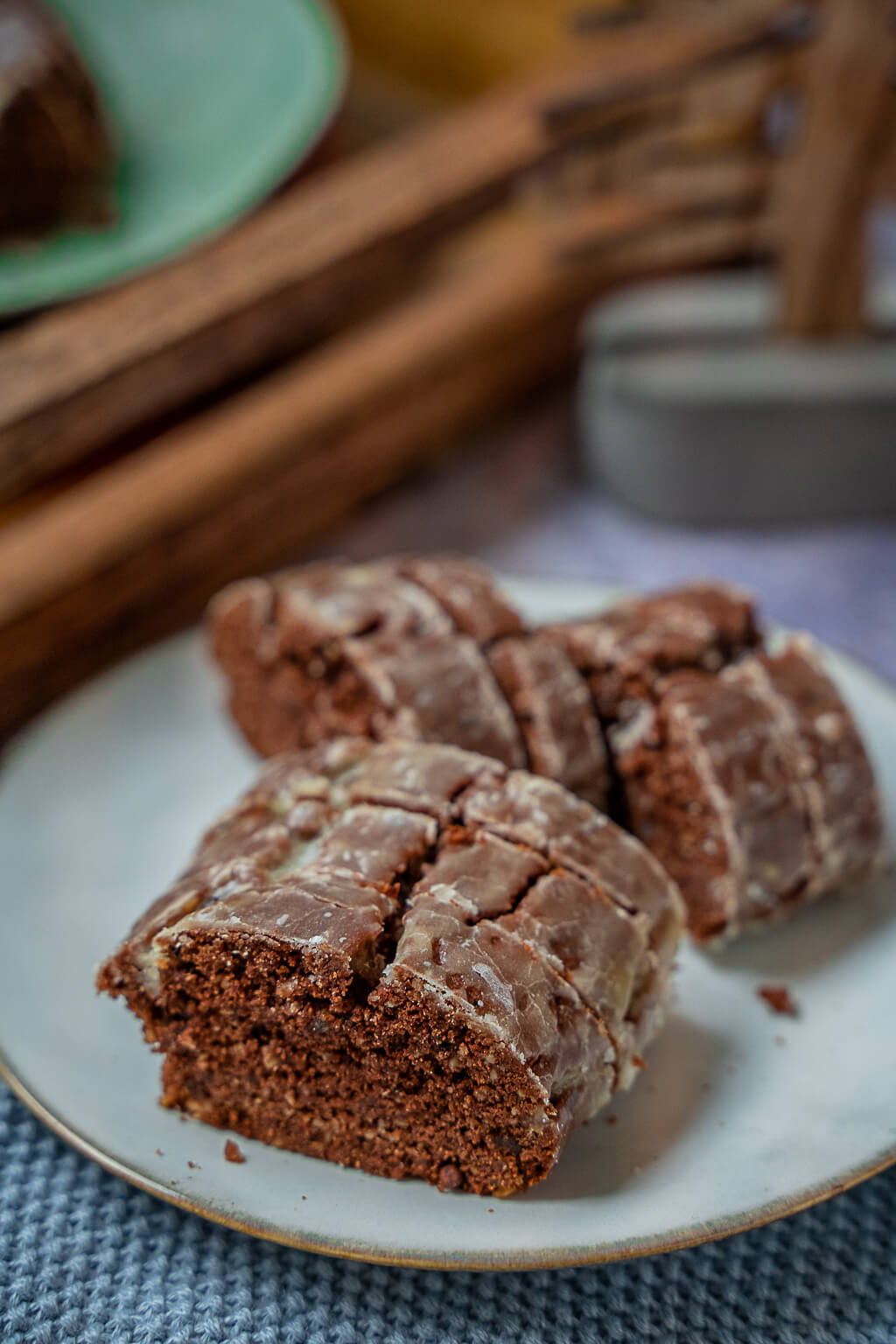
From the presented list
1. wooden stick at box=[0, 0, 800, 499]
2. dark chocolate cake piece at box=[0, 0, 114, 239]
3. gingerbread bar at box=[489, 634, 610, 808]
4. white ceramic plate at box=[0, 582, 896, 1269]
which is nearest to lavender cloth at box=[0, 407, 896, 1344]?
white ceramic plate at box=[0, 582, 896, 1269]

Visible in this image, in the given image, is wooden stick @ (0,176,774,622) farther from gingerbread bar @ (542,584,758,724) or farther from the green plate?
gingerbread bar @ (542,584,758,724)

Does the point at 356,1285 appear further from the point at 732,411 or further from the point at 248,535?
the point at 732,411

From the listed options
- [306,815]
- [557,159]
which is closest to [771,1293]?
[306,815]

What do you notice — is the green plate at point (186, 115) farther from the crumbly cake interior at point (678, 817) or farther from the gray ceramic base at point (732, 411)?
the crumbly cake interior at point (678, 817)

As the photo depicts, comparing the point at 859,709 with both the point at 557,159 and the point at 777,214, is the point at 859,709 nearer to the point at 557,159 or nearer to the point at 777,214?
the point at 777,214

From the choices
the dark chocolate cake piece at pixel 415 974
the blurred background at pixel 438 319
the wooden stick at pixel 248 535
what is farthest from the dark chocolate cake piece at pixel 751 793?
the wooden stick at pixel 248 535

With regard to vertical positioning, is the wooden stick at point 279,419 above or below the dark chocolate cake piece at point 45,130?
below

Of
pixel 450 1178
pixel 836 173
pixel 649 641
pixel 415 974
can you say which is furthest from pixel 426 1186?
pixel 836 173
